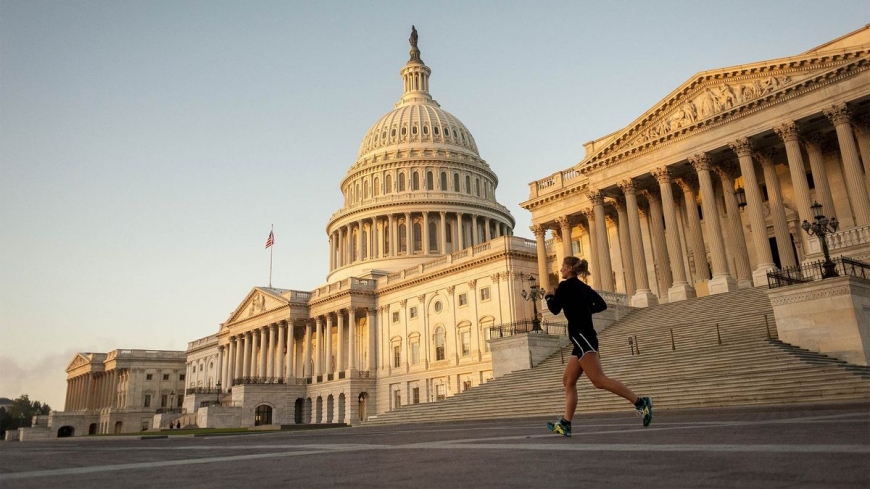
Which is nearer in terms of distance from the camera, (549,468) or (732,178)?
(549,468)

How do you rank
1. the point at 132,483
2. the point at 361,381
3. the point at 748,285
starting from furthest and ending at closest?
the point at 361,381 < the point at 748,285 < the point at 132,483

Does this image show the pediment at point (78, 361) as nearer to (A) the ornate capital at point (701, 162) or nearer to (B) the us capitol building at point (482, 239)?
(B) the us capitol building at point (482, 239)

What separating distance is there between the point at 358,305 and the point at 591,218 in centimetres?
3634

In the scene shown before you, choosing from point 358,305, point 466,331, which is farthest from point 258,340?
point 466,331

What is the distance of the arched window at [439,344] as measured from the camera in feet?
223

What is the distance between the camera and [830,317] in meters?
23.6

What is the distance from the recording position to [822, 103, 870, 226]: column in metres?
32.5

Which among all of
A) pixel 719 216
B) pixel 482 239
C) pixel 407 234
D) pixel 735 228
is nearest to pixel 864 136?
pixel 735 228

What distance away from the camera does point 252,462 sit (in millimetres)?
6594

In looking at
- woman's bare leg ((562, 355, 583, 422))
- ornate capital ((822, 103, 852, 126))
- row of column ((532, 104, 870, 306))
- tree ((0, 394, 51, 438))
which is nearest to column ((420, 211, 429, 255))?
row of column ((532, 104, 870, 306))

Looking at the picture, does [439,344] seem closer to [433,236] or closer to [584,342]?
[433,236]

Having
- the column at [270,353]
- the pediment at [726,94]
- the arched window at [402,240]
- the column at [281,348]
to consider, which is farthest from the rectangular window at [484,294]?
the column at [270,353]

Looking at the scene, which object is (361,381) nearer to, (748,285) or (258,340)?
(258,340)

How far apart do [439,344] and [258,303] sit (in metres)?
33.6
